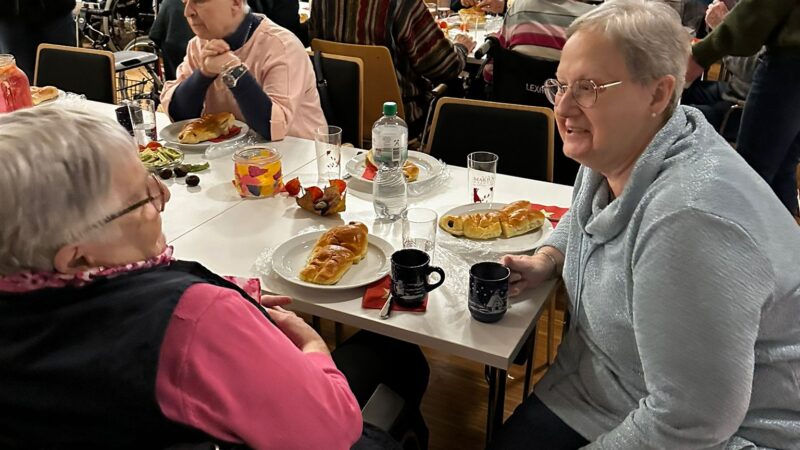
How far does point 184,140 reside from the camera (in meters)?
2.25

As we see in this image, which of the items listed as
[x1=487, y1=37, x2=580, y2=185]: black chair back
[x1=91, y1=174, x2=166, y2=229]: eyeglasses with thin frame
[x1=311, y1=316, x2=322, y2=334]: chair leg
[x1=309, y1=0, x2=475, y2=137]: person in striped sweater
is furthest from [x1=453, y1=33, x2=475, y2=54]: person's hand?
[x1=91, y1=174, x2=166, y2=229]: eyeglasses with thin frame

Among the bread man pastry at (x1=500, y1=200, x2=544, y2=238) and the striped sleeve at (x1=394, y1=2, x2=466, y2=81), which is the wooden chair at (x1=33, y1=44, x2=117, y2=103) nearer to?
the striped sleeve at (x1=394, y1=2, x2=466, y2=81)

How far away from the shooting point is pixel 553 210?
1816 mm

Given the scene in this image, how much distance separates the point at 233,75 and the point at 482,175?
91cm

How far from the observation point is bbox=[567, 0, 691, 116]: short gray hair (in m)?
1.22

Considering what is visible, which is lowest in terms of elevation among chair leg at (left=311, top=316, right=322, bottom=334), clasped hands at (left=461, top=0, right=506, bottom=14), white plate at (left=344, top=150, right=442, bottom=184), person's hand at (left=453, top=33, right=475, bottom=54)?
chair leg at (left=311, top=316, right=322, bottom=334)

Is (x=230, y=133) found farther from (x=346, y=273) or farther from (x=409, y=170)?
(x=346, y=273)

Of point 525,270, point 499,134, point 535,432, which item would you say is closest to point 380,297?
point 525,270

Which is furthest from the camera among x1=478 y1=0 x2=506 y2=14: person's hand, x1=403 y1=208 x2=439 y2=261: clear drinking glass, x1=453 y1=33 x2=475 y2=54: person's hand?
x1=478 y1=0 x2=506 y2=14: person's hand

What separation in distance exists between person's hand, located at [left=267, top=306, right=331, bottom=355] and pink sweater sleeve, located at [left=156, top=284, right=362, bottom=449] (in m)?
0.22

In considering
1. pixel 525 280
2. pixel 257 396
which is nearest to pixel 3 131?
pixel 257 396

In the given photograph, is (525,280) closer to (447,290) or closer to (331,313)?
(447,290)

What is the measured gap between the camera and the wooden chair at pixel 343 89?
276 cm

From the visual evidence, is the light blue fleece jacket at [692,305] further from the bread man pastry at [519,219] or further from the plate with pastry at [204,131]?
the plate with pastry at [204,131]
